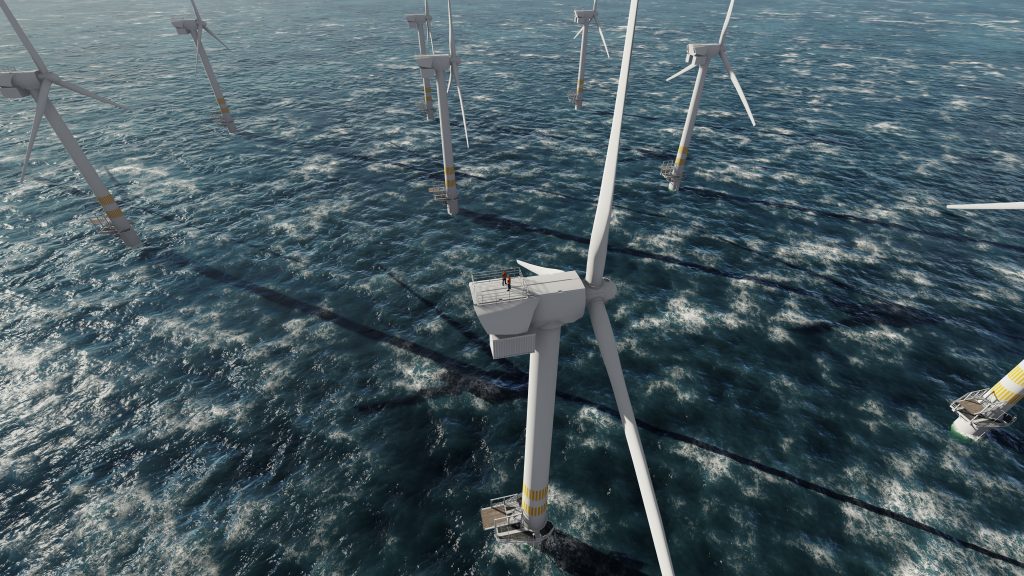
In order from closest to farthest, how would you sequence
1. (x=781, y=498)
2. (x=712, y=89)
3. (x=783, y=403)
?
(x=781, y=498), (x=783, y=403), (x=712, y=89)

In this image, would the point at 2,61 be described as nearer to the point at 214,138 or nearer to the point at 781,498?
the point at 214,138

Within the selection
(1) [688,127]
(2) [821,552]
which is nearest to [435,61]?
(1) [688,127]

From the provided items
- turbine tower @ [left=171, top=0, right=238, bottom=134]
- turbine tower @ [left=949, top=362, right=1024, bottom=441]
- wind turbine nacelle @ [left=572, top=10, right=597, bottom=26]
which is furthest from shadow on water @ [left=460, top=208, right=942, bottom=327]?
turbine tower @ [left=171, top=0, right=238, bottom=134]

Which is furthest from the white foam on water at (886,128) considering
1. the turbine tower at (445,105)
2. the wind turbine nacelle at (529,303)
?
the wind turbine nacelle at (529,303)

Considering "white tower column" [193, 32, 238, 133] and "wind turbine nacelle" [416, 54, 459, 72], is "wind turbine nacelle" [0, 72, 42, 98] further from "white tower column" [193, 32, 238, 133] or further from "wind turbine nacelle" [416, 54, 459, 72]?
"wind turbine nacelle" [416, 54, 459, 72]

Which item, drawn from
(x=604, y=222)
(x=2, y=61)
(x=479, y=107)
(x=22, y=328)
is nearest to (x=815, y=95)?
(x=479, y=107)

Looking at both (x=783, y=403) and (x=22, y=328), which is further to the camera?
(x=22, y=328)

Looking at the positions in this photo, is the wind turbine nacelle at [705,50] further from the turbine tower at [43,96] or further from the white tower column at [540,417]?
the turbine tower at [43,96]
